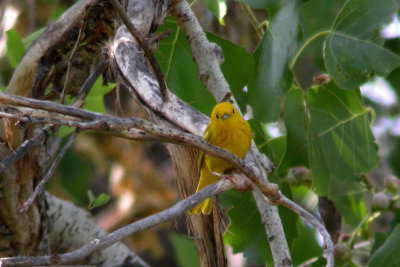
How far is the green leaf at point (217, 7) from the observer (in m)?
2.56

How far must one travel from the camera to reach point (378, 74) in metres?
2.52

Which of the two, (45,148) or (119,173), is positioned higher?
(119,173)

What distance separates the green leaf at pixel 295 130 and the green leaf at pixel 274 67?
0.04 metres

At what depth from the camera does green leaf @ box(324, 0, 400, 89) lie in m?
2.54

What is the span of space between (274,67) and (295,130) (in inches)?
10.3

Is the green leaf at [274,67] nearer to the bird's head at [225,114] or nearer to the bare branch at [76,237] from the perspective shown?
the bird's head at [225,114]

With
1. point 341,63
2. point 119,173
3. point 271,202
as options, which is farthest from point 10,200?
point 119,173

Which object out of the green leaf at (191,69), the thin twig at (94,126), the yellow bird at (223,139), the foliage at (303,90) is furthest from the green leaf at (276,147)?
the thin twig at (94,126)

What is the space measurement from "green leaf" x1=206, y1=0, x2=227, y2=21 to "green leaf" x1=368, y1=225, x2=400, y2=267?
106 centimetres

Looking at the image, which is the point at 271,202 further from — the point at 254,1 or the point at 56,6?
the point at 56,6

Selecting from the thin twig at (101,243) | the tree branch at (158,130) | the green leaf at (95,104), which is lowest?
the thin twig at (101,243)

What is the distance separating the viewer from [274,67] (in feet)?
8.80

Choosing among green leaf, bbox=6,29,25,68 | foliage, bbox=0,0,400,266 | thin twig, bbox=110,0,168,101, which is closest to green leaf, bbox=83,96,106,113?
foliage, bbox=0,0,400,266

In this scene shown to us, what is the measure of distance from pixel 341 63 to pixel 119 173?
3069mm
